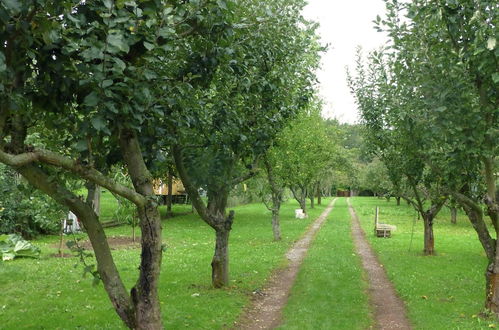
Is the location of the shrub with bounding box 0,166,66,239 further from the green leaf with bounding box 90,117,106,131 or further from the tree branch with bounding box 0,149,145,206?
the green leaf with bounding box 90,117,106,131

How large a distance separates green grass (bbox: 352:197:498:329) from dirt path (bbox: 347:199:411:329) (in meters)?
0.21

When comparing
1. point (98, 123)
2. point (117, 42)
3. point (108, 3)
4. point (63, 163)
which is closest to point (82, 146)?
point (63, 163)

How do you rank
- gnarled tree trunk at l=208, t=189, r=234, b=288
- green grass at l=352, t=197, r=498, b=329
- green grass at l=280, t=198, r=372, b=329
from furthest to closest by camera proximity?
gnarled tree trunk at l=208, t=189, r=234, b=288, green grass at l=352, t=197, r=498, b=329, green grass at l=280, t=198, r=372, b=329

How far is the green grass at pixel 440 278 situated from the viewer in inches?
390

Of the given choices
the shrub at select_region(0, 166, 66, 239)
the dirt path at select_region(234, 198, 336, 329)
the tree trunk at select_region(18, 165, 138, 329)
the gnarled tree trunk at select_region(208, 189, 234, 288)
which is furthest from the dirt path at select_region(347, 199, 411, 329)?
the shrub at select_region(0, 166, 66, 239)

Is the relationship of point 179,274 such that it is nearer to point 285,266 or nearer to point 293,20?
point 285,266

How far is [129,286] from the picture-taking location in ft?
41.1

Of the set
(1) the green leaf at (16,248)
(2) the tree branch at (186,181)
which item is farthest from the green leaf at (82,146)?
(1) the green leaf at (16,248)

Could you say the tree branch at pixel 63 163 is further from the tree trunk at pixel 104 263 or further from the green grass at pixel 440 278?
the green grass at pixel 440 278

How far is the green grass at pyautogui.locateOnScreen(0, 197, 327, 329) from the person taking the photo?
9.34m

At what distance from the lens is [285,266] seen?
16.4 m

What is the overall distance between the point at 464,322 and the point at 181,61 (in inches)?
289

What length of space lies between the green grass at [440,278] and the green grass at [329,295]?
1052 millimetres

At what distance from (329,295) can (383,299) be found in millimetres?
1313
